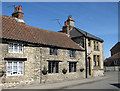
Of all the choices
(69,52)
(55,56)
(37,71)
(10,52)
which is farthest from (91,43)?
(10,52)

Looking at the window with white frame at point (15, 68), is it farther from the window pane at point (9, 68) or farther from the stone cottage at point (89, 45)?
the stone cottage at point (89, 45)

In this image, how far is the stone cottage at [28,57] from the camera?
14508 mm

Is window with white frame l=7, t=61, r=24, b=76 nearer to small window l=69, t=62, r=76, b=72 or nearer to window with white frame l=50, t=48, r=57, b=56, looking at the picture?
window with white frame l=50, t=48, r=57, b=56

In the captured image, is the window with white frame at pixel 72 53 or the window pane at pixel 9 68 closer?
the window pane at pixel 9 68

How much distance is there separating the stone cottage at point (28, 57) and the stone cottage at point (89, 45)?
2.70 m

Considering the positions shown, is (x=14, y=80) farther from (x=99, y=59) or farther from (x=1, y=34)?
(x=99, y=59)

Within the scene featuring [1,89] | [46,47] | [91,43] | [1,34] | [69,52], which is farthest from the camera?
[91,43]

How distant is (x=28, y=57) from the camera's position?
1614cm

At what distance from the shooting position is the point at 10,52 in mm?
14820

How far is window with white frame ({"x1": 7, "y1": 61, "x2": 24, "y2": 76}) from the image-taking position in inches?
572

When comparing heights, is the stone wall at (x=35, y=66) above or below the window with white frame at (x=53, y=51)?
below

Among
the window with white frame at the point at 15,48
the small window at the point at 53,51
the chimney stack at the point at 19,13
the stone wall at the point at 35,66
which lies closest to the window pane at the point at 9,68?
the stone wall at the point at 35,66

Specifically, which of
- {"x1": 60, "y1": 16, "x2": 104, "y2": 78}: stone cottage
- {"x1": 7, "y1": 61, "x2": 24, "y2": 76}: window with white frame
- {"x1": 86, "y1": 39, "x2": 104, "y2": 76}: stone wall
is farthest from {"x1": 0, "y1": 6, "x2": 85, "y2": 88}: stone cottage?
{"x1": 86, "y1": 39, "x2": 104, "y2": 76}: stone wall

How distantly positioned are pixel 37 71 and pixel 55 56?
3464 mm
